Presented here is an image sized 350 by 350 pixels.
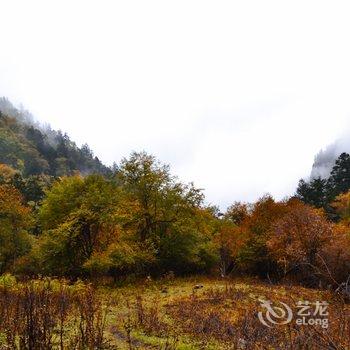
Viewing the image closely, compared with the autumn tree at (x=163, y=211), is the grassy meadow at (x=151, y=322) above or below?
below

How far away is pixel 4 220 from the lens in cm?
3794

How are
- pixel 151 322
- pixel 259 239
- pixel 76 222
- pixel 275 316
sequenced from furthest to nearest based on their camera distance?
pixel 259 239 → pixel 76 222 → pixel 151 322 → pixel 275 316

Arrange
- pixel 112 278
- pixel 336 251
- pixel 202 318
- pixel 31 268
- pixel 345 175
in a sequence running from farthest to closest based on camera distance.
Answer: pixel 345 175 → pixel 31 268 → pixel 112 278 → pixel 336 251 → pixel 202 318

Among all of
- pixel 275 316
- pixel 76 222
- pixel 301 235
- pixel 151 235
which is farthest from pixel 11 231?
pixel 275 316

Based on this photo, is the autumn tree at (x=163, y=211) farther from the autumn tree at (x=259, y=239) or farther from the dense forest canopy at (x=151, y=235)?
the autumn tree at (x=259, y=239)

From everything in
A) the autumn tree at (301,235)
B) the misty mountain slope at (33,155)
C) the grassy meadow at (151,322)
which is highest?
the misty mountain slope at (33,155)

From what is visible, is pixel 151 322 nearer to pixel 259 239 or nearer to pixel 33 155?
pixel 259 239

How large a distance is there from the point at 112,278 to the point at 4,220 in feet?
43.8

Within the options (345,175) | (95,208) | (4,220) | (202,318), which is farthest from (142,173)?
(345,175)

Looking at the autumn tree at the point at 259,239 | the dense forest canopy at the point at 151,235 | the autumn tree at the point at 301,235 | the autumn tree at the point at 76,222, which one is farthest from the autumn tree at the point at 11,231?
the autumn tree at the point at 301,235

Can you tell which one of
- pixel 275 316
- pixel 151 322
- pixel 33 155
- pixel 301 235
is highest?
pixel 33 155

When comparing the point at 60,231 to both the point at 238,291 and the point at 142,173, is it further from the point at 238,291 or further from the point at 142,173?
the point at 238,291

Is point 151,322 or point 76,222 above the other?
point 76,222

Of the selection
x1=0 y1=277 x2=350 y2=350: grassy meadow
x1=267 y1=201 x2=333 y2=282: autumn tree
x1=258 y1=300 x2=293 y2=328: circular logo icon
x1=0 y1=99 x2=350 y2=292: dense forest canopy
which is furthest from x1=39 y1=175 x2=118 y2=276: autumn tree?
x1=258 y1=300 x2=293 y2=328: circular logo icon
